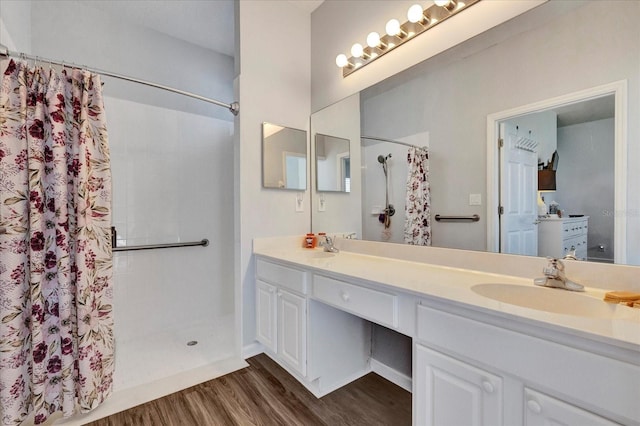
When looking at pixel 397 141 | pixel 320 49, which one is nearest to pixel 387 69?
pixel 397 141

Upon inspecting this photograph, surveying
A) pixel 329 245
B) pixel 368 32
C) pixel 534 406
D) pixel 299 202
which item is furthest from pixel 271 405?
pixel 368 32

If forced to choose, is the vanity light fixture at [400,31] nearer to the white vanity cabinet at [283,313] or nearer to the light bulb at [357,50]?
the light bulb at [357,50]

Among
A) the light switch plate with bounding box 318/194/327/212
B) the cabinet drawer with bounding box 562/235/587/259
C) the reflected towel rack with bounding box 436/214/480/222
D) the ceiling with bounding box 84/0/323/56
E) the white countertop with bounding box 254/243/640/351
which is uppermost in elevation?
the ceiling with bounding box 84/0/323/56

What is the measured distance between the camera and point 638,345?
0.62 m

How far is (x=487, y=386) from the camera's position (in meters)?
0.87

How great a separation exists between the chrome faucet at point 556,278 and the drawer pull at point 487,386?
19.3 inches

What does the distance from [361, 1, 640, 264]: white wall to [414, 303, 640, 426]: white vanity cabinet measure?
618 mm

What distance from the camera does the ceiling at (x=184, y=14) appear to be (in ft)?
7.52

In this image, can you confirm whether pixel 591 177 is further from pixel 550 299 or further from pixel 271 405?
pixel 271 405

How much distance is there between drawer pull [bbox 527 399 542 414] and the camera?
77 centimetres

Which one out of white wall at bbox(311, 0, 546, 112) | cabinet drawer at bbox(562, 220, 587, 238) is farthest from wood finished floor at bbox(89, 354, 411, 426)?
white wall at bbox(311, 0, 546, 112)

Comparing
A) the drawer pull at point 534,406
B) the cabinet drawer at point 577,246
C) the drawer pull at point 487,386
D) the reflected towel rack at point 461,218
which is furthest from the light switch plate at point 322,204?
the drawer pull at point 534,406

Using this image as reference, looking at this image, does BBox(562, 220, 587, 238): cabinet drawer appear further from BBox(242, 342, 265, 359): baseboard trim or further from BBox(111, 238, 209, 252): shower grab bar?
BBox(111, 238, 209, 252): shower grab bar

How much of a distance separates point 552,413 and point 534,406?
4cm
